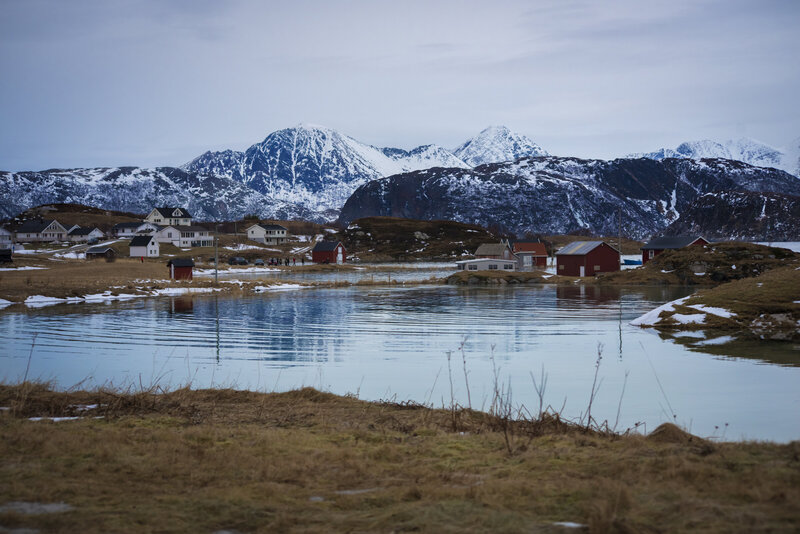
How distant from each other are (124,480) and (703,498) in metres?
7.36

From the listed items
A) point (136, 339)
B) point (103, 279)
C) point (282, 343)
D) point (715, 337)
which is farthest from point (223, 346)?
point (103, 279)

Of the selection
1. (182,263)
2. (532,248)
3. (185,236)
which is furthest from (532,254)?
(185,236)

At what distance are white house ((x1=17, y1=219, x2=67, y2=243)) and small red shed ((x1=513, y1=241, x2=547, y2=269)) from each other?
122 metres

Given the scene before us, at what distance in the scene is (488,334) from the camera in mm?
34344

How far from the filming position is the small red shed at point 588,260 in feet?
305

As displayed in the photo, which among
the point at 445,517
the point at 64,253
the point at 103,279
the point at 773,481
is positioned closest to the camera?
the point at 445,517

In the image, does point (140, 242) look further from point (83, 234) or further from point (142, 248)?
point (83, 234)

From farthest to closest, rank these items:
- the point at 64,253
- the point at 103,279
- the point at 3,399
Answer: the point at 64,253, the point at 103,279, the point at 3,399

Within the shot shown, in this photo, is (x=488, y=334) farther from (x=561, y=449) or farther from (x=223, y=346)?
(x=561, y=449)

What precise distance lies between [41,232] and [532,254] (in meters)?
129

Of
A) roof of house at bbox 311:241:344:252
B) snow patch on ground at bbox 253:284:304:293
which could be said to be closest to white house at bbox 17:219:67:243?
roof of house at bbox 311:241:344:252

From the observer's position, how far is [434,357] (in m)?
26.7

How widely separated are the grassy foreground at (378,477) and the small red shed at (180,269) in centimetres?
7066

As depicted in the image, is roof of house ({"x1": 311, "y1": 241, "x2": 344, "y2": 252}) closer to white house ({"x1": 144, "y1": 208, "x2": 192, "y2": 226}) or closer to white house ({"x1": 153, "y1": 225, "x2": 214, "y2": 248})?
white house ({"x1": 153, "y1": 225, "x2": 214, "y2": 248})
